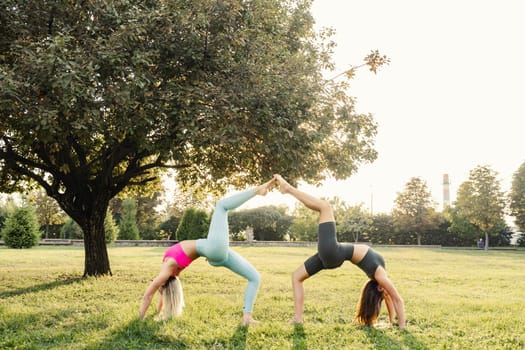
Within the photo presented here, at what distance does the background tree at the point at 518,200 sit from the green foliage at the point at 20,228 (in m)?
45.4

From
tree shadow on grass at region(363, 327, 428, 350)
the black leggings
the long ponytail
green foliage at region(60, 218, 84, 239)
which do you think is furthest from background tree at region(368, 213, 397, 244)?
tree shadow on grass at region(363, 327, 428, 350)

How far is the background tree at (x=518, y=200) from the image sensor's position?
47531mm

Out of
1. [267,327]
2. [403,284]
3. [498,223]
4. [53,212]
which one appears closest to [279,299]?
[267,327]

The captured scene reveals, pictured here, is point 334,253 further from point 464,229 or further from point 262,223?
point 464,229

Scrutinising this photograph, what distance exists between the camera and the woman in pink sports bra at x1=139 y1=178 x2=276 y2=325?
6633 millimetres

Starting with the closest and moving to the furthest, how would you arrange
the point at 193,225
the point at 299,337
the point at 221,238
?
the point at 299,337, the point at 221,238, the point at 193,225

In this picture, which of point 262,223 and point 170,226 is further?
point 262,223

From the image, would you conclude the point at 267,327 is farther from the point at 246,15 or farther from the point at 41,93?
the point at 246,15

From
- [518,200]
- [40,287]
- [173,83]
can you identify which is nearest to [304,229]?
[518,200]

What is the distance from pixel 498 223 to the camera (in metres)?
46.3

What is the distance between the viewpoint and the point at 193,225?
37219 millimetres

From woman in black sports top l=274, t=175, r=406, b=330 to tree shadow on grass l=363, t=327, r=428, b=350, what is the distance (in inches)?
13.4

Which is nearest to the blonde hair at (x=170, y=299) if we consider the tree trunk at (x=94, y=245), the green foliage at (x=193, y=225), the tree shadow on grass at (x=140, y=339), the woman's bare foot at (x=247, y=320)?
the tree shadow on grass at (x=140, y=339)

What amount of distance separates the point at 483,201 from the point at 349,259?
1753 inches
